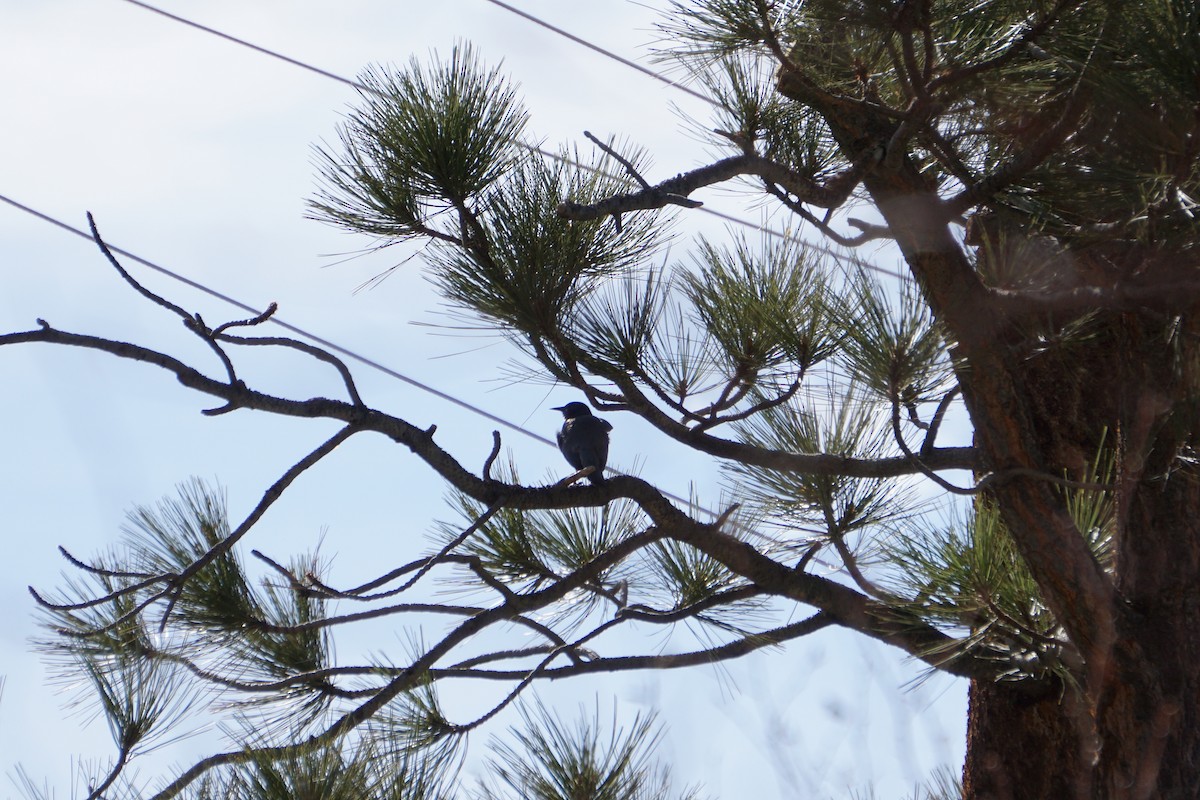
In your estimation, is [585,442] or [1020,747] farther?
[585,442]

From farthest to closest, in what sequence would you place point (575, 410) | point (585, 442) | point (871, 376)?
point (575, 410), point (585, 442), point (871, 376)

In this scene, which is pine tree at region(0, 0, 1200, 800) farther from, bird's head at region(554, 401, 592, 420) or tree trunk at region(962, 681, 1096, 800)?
bird's head at region(554, 401, 592, 420)

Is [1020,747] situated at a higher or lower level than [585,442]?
lower

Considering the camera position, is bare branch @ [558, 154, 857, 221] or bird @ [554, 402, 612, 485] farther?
bird @ [554, 402, 612, 485]

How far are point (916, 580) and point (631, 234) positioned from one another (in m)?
0.71

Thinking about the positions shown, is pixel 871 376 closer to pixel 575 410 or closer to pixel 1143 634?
pixel 1143 634

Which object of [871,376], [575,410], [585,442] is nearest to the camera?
[871,376]

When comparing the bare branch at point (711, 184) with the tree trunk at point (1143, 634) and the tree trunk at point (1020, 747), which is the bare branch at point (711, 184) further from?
the tree trunk at point (1020, 747)

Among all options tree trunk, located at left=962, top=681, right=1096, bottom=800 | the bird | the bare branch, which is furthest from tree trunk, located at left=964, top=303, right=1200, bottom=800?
the bird

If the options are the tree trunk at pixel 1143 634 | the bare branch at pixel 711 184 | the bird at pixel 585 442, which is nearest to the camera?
the bare branch at pixel 711 184

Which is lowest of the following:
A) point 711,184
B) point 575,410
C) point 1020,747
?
point 1020,747

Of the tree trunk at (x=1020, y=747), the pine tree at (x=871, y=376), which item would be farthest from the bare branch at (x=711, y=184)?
the tree trunk at (x=1020, y=747)

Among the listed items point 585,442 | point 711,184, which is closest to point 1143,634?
point 711,184

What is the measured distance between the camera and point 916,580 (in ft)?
4.98
